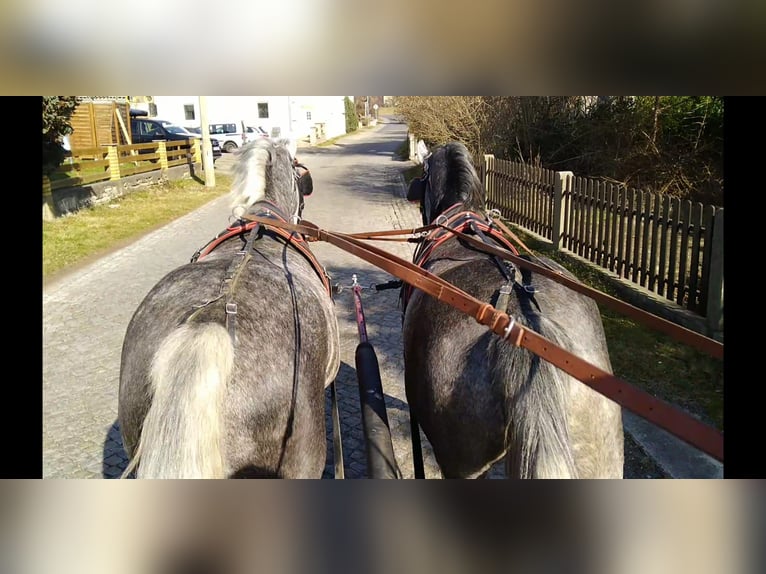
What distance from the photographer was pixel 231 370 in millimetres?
1762

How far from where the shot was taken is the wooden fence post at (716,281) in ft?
16.7

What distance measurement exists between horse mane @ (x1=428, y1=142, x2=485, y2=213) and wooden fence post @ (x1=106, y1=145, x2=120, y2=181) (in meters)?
13.8

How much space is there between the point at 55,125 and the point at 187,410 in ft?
37.4

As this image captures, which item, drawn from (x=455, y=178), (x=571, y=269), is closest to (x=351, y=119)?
(x=571, y=269)

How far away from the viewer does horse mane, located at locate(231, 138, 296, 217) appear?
3.44 meters

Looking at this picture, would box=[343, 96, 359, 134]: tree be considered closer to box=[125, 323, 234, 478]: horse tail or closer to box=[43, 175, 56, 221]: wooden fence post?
box=[43, 175, 56, 221]: wooden fence post

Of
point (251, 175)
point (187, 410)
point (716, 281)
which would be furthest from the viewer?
point (716, 281)

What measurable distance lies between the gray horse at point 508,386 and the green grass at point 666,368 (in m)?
2.23

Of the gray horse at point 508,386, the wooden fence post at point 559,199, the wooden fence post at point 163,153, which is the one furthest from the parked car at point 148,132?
the gray horse at point 508,386

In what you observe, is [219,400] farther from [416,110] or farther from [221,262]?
[416,110]

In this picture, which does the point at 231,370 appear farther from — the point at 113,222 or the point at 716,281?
the point at 113,222
